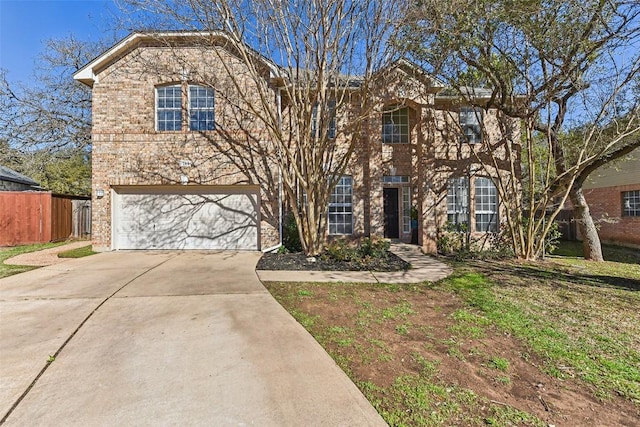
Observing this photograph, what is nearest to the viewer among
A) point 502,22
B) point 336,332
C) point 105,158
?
point 336,332

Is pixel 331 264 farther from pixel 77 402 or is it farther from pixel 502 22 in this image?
pixel 502 22

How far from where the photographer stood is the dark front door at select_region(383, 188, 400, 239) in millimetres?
12422

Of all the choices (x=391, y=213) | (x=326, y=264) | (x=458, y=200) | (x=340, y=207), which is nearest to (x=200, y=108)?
(x=340, y=207)

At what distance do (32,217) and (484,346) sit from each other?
624 inches

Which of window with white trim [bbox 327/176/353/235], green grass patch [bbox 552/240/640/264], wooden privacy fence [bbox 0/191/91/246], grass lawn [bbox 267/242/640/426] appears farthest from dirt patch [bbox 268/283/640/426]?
wooden privacy fence [bbox 0/191/91/246]

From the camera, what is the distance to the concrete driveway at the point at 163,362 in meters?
2.60

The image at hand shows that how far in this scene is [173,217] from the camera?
1134 centimetres

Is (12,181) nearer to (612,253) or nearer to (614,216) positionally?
(612,253)

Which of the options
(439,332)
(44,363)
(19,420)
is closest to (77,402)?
(19,420)

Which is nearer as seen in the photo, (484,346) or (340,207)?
(484,346)

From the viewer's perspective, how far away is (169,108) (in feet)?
36.4

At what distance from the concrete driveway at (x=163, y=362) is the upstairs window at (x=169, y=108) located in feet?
21.7

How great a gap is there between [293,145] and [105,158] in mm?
6367

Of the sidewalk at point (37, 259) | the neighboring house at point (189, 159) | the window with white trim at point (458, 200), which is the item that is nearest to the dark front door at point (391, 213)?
the neighboring house at point (189, 159)
